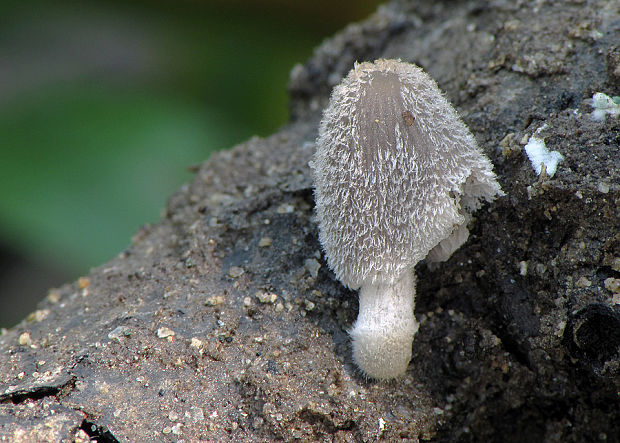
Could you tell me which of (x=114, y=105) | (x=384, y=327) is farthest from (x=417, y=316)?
(x=114, y=105)

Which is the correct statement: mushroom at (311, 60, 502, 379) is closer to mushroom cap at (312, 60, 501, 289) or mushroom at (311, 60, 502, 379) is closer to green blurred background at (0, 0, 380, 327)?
mushroom cap at (312, 60, 501, 289)

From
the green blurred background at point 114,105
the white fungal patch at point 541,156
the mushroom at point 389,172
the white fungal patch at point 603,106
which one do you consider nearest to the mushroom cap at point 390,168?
the mushroom at point 389,172

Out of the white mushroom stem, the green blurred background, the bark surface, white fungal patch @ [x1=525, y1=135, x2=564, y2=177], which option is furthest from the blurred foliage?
white fungal patch @ [x1=525, y1=135, x2=564, y2=177]

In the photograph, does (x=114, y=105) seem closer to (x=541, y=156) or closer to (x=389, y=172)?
(x=389, y=172)

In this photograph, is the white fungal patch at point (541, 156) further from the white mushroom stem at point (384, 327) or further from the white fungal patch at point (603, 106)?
the white mushroom stem at point (384, 327)

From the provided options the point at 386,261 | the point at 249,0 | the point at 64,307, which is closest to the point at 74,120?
the point at 249,0

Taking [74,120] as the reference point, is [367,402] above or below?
below

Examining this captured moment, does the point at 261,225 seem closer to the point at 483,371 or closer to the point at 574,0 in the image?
the point at 483,371
